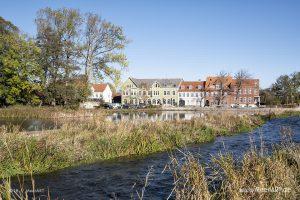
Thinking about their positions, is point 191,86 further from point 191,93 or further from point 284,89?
point 284,89

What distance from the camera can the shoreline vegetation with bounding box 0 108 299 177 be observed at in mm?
12719

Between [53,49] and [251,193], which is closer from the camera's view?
[251,193]

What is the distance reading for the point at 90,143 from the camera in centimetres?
1577

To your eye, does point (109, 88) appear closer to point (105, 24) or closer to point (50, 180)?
point (105, 24)

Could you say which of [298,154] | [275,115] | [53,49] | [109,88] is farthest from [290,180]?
[109,88]

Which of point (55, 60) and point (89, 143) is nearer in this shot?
point (89, 143)

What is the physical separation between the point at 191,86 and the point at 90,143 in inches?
3492

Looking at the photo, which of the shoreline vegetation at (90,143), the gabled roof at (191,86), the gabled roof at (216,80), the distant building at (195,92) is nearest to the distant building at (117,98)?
the distant building at (195,92)

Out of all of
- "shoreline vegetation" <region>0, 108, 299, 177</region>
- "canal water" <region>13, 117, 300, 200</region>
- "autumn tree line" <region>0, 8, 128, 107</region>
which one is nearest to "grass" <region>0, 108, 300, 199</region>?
"shoreline vegetation" <region>0, 108, 299, 177</region>

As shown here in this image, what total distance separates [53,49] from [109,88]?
61.6 m

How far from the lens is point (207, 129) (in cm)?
2366

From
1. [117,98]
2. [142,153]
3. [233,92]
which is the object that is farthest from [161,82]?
[142,153]

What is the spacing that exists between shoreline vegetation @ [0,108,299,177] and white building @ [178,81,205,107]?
7752cm

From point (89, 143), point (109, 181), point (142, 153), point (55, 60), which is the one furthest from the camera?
point (55, 60)
